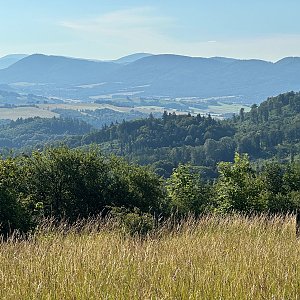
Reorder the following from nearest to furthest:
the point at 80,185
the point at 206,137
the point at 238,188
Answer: the point at 80,185
the point at 238,188
the point at 206,137

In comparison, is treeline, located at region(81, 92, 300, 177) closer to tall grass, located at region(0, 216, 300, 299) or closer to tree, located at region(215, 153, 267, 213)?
tree, located at region(215, 153, 267, 213)

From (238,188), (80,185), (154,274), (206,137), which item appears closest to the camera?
(154,274)

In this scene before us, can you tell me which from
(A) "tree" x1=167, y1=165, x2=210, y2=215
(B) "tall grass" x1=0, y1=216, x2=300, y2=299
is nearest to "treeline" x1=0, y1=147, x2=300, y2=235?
A: (A) "tree" x1=167, y1=165, x2=210, y2=215

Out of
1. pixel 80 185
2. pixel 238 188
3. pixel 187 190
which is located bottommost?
pixel 187 190

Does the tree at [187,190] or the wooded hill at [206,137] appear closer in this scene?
the tree at [187,190]

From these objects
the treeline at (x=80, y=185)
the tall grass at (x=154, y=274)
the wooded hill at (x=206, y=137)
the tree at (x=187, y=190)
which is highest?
the tall grass at (x=154, y=274)

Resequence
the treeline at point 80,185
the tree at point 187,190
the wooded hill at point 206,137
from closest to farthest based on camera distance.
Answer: the treeline at point 80,185, the tree at point 187,190, the wooded hill at point 206,137

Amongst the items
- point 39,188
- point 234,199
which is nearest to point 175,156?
point 234,199

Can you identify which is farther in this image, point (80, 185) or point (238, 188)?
point (238, 188)

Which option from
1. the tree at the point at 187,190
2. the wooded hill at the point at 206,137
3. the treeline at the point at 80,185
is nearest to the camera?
the treeline at the point at 80,185

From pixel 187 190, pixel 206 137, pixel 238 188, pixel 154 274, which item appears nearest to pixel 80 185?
pixel 187 190

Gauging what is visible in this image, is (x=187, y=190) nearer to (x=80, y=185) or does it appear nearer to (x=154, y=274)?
(x=80, y=185)

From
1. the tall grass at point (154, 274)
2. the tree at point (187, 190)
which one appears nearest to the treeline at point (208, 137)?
the tree at point (187, 190)

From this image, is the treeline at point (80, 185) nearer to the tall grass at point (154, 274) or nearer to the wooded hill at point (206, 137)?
the tall grass at point (154, 274)
